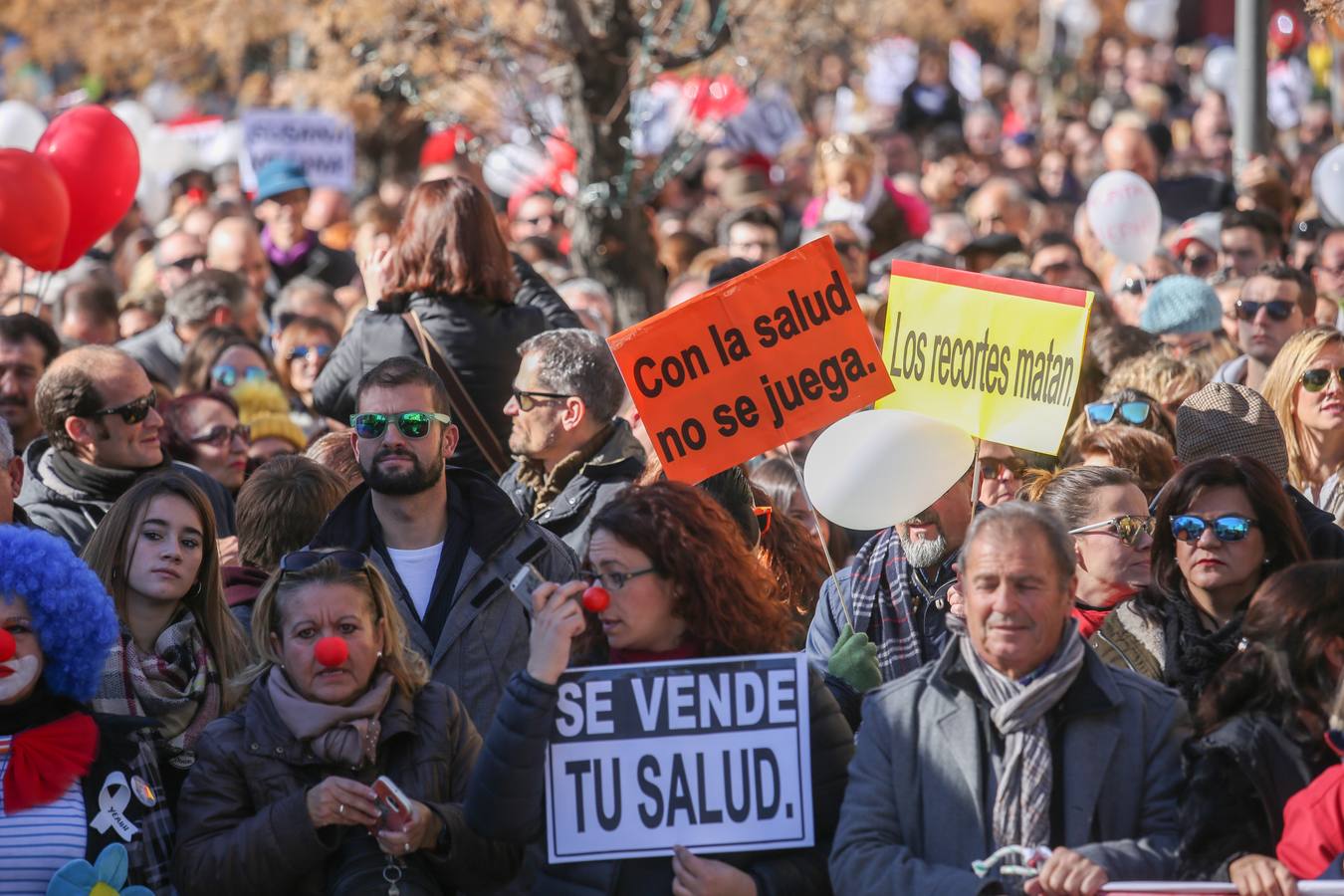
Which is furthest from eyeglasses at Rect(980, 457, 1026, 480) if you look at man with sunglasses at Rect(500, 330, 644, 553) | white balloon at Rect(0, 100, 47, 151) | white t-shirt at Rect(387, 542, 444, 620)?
white balloon at Rect(0, 100, 47, 151)

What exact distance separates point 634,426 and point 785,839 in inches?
113

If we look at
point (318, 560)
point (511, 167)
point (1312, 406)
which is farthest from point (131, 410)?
point (511, 167)

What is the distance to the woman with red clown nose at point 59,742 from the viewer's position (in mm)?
4633

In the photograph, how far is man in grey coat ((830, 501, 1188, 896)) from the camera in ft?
13.8

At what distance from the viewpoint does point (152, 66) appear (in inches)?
805

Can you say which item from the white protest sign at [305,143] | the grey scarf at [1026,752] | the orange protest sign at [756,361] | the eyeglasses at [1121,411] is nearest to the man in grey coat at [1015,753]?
the grey scarf at [1026,752]

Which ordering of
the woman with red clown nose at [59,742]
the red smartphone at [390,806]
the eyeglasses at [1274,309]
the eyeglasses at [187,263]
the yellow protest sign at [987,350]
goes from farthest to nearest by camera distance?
1. the eyeglasses at [187,263]
2. the eyeglasses at [1274,309]
3. the yellow protest sign at [987,350]
4. the woman with red clown nose at [59,742]
5. the red smartphone at [390,806]

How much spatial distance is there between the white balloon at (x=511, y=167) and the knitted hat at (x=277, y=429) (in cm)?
549

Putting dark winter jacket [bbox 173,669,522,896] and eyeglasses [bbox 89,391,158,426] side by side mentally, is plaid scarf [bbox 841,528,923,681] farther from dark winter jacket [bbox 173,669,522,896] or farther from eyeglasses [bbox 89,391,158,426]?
eyeglasses [bbox 89,391,158,426]

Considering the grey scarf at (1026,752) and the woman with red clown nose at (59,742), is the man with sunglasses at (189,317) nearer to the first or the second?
the woman with red clown nose at (59,742)

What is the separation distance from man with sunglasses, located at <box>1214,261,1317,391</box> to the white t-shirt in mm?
3791

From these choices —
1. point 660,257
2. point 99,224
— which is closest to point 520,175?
point 660,257

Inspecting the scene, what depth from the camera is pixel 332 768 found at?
4.68 meters

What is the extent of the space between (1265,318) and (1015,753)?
4439 mm
